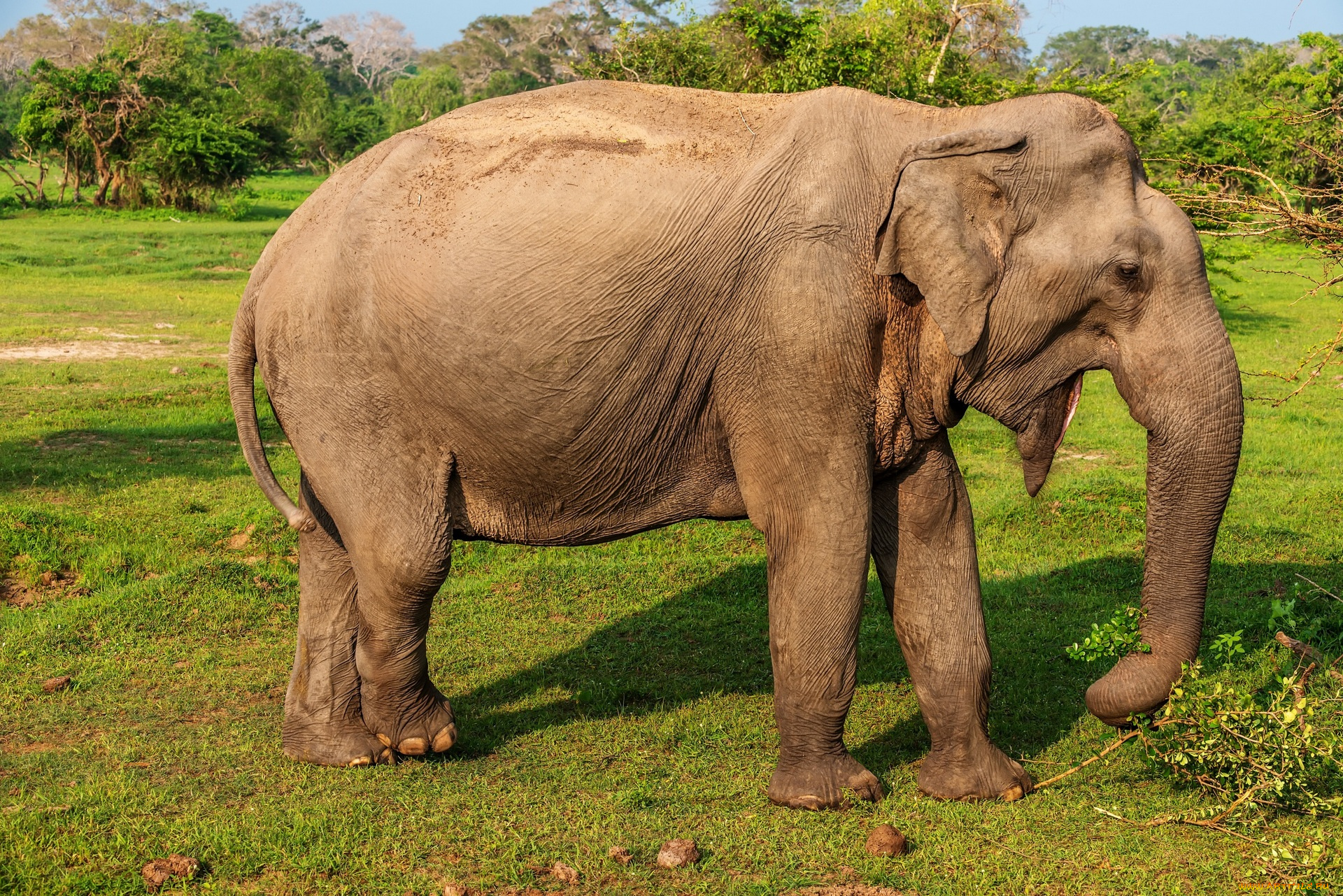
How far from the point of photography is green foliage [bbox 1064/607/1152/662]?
4.49m

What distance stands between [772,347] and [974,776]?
1.71 meters

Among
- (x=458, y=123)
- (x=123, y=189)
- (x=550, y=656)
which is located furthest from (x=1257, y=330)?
(x=123, y=189)

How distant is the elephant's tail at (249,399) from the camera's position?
188 inches

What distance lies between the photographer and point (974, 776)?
468 centimetres

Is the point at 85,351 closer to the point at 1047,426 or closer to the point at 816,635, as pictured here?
the point at 816,635

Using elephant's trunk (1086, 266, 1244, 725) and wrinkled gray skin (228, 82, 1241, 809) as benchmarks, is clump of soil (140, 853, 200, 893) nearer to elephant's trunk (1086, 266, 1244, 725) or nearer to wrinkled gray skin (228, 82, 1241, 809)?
wrinkled gray skin (228, 82, 1241, 809)

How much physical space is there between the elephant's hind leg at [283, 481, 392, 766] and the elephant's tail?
0.22m

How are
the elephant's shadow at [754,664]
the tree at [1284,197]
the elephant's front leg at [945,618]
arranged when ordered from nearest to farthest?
the elephant's front leg at [945,618], the elephant's shadow at [754,664], the tree at [1284,197]

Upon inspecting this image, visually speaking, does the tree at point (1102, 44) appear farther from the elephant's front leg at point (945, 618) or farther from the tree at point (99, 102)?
the elephant's front leg at point (945, 618)

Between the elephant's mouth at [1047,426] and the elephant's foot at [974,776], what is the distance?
3.25 feet

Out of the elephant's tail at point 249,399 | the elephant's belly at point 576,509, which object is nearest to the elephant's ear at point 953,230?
the elephant's belly at point 576,509

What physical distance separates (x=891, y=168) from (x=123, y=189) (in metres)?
32.4

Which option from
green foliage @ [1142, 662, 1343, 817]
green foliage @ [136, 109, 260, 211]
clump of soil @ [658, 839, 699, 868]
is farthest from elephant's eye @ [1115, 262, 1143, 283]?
green foliage @ [136, 109, 260, 211]

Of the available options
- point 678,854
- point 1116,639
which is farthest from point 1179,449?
point 678,854
